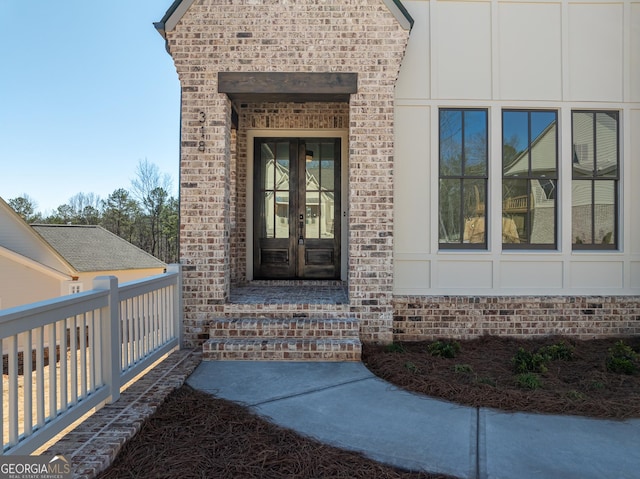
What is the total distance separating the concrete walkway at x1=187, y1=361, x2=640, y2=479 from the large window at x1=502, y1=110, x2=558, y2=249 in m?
2.91

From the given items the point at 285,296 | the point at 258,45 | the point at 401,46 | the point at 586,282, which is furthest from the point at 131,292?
the point at 586,282

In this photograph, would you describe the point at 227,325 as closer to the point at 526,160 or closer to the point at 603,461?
the point at 603,461

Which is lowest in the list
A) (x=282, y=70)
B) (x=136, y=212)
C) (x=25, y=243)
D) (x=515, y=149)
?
(x=25, y=243)

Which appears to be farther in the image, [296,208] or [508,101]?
[296,208]

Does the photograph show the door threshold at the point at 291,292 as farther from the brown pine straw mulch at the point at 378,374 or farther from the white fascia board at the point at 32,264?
the white fascia board at the point at 32,264

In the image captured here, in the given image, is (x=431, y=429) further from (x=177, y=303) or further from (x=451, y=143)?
A: (x=451, y=143)

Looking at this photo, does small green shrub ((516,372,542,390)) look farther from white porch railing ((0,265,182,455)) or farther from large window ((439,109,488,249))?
white porch railing ((0,265,182,455))

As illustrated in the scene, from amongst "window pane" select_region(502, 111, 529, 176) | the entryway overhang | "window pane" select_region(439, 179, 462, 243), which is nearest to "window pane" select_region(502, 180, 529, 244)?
"window pane" select_region(502, 111, 529, 176)

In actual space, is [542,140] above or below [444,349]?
above

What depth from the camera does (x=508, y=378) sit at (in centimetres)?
381

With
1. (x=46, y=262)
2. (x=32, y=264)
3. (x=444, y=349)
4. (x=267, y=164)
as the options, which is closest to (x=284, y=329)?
(x=444, y=349)

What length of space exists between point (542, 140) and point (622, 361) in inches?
117

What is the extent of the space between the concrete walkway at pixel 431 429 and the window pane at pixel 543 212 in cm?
292

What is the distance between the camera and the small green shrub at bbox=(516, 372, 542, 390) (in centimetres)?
357
